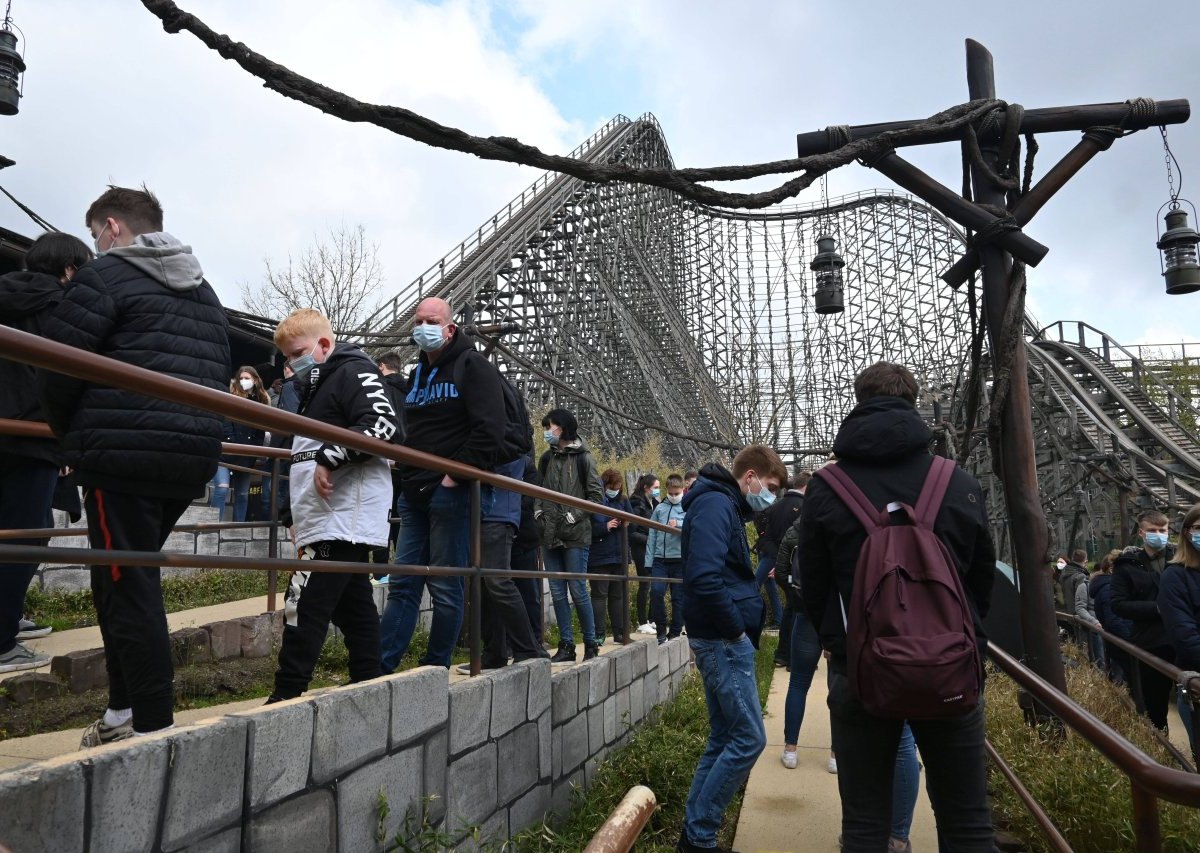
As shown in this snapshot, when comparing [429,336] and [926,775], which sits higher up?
[429,336]

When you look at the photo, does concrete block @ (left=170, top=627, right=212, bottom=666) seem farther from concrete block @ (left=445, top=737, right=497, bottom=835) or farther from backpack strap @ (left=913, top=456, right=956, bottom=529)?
backpack strap @ (left=913, top=456, right=956, bottom=529)

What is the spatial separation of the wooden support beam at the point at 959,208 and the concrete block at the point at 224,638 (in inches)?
136

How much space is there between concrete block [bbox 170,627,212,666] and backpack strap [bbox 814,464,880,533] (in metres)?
2.87

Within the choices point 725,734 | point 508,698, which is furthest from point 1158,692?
point 508,698

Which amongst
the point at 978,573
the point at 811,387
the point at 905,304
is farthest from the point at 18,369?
the point at 905,304

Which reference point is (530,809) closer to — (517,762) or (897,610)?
(517,762)

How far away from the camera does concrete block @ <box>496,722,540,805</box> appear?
3.12 m

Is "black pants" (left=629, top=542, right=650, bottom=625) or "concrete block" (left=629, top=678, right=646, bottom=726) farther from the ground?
"black pants" (left=629, top=542, right=650, bottom=625)

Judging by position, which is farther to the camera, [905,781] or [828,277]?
[828,277]

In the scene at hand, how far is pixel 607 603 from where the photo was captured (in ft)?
19.4

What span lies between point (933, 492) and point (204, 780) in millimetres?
1648

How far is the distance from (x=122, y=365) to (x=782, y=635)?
231 inches

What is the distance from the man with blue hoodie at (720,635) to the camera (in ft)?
10.3

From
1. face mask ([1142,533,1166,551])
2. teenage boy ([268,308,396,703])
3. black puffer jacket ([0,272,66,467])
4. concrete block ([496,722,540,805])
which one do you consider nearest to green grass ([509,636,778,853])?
concrete block ([496,722,540,805])
